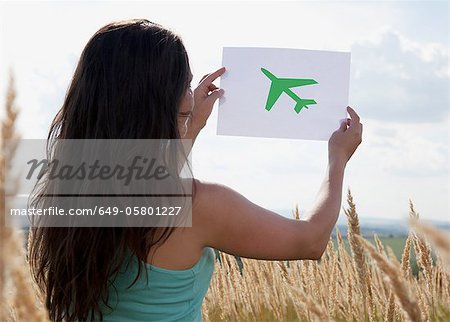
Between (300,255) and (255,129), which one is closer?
(300,255)

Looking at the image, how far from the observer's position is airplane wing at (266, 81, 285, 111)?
2115mm

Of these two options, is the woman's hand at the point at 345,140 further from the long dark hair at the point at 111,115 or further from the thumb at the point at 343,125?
the long dark hair at the point at 111,115

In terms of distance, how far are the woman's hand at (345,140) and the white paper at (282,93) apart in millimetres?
27

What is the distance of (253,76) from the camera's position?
7.02ft

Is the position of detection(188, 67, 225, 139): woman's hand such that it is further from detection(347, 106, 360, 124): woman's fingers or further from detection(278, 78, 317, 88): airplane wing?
detection(347, 106, 360, 124): woman's fingers

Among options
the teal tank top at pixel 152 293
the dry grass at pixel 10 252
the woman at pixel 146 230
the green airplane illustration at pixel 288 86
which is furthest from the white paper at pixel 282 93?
the dry grass at pixel 10 252

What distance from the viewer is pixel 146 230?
1717 millimetres

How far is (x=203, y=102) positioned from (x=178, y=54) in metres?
0.34

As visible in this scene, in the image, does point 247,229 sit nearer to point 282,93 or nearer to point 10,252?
point 282,93

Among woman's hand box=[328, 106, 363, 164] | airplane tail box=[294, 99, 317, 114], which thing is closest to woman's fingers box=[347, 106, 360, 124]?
woman's hand box=[328, 106, 363, 164]

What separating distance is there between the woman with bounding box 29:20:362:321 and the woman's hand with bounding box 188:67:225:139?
271 millimetres

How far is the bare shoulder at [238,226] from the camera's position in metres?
1.71

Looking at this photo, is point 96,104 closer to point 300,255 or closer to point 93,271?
point 93,271

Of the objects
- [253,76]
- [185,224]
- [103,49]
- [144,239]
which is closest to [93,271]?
[144,239]
